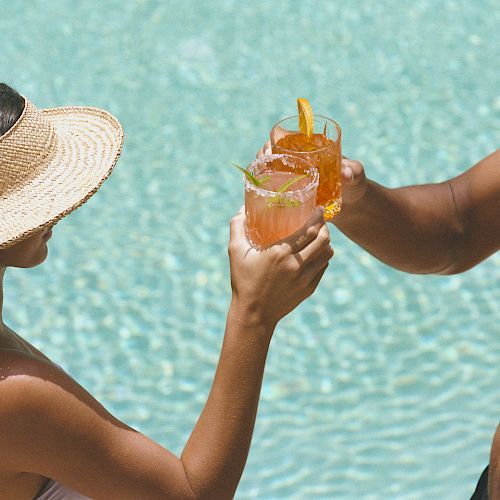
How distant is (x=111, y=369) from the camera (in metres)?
4.49

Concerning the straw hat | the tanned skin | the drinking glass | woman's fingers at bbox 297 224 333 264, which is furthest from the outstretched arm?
the straw hat

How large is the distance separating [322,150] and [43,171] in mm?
657

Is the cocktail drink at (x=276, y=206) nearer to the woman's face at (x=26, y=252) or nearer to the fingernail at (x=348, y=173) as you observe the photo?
the fingernail at (x=348, y=173)

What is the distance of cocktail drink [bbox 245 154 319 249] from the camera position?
2129 mm

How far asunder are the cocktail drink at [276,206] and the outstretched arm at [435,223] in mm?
549

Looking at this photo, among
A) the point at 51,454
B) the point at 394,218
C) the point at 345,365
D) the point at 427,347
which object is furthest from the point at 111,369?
the point at 51,454

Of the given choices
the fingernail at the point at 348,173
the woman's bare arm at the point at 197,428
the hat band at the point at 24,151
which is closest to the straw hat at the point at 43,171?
the hat band at the point at 24,151

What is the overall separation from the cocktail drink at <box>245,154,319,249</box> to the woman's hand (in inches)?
1.7

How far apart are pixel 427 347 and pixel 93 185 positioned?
2.77 m

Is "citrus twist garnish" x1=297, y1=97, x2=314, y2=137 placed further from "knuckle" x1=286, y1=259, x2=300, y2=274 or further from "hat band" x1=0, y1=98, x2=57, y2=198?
"hat band" x1=0, y1=98, x2=57, y2=198

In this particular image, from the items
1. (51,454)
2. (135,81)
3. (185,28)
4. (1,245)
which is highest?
(185,28)

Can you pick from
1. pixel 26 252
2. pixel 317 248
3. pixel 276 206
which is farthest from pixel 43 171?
pixel 317 248

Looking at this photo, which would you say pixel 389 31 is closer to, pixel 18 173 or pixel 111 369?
pixel 111 369

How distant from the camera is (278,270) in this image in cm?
205
